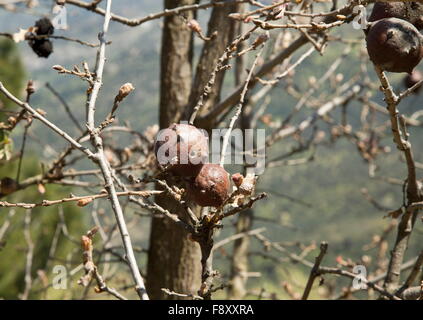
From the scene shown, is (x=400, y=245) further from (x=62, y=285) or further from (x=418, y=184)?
(x=62, y=285)

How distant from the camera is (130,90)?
162 centimetres

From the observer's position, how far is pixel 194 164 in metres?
1.64

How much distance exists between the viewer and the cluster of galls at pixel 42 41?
2639 millimetres

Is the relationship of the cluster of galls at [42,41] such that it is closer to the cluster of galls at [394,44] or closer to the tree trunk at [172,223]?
the tree trunk at [172,223]

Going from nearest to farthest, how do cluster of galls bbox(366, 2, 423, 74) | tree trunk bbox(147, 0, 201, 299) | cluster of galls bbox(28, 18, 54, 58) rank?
cluster of galls bbox(366, 2, 423, 74) < cluster of galls bbox(28, 18, 54, 58) < tree trunk bbox(147, 0, 201, 299)

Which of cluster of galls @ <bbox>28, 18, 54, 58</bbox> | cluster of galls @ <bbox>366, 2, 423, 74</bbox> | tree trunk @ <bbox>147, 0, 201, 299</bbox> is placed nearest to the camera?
cluster of galls @ <bbox>366, 2, 423, 74</bbox>

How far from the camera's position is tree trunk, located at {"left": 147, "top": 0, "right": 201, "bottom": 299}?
2.96 metres

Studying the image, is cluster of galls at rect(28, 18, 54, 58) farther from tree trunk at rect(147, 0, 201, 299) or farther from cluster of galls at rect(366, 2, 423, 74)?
cluster of galls at rect(366, 2, 423, 74)

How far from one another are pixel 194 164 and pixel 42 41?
1412mm

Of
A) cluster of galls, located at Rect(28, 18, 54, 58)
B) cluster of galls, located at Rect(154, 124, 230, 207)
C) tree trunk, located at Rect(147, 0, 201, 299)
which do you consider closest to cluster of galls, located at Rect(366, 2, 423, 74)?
cluster of galls, located at Rect(154, 124, 230, 207)

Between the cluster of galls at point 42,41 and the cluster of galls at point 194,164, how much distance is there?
126 centimetres

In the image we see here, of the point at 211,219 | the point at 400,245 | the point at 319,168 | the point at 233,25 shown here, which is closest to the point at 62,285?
the point at 211,219

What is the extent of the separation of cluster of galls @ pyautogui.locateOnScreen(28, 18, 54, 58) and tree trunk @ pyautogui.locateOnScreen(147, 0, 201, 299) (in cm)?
72

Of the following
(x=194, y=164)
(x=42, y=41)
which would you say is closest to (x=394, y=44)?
(x=194, y=164)
